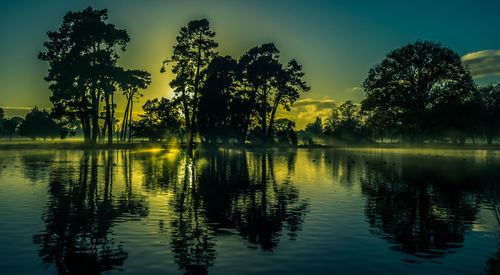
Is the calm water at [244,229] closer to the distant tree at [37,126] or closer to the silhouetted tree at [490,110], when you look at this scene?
the silhouetted tree at [490,110]

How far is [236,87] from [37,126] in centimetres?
8668

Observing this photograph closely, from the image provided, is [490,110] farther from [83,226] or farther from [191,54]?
[83,226]

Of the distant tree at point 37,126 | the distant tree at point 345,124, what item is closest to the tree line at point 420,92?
the distant tree at point 345,124

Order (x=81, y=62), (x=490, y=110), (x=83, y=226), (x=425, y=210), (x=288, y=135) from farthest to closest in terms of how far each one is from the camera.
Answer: (x=490, y=110) → (x=288, y=135) → (x=81, y=62) → (x=425, y=210) → (x=83, y=226)

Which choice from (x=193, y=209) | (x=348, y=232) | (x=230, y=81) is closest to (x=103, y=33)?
(x=230, y=81)

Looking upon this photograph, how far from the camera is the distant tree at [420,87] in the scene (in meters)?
74.4

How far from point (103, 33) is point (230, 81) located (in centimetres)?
2984

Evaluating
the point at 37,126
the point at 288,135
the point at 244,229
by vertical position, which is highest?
the point at 37,126

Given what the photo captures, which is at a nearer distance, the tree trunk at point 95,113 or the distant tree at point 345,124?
the tree trunk at point 95,113

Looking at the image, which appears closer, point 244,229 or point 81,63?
point 244,229

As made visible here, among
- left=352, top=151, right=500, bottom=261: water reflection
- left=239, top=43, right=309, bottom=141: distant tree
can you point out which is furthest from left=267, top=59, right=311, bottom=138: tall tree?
left=352, top=151, right=500, bottom=261: water reflection

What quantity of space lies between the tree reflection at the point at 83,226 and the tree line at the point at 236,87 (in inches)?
1909

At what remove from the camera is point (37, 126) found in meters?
141

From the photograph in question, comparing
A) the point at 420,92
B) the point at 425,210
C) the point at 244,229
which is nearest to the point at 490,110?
the point at 420,92
